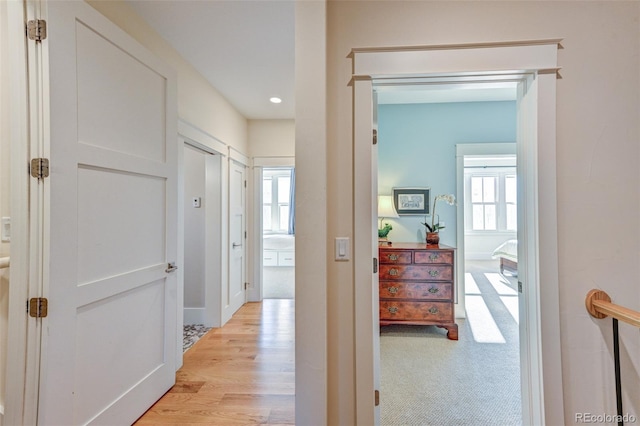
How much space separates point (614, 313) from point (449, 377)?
1.31m

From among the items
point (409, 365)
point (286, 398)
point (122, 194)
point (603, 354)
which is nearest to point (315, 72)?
point (122, 194)

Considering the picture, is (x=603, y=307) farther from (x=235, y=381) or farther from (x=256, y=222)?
(x=256, y=222)

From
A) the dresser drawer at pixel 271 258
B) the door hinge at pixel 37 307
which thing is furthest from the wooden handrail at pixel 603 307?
the dresser drawer at pixel 271 258

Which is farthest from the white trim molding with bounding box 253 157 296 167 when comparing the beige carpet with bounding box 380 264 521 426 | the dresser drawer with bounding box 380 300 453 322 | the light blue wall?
the beige carpet with bounding box 380 264 521 426

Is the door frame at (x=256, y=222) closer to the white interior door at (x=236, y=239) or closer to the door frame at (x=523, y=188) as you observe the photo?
the white interior door at (x=236, y=239)

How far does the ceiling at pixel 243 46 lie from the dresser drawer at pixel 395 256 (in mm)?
1530

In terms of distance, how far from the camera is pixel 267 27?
2.08 metres

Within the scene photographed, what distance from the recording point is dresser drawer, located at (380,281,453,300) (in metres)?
2.84

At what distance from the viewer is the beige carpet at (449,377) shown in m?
1.81

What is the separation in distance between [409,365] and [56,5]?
3.19 m

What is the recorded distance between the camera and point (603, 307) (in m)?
1.32

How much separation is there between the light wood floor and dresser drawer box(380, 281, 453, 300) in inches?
44.0

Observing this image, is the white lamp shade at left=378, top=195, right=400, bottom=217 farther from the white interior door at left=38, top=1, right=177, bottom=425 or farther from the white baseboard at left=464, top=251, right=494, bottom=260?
the white baseboard at left=464, top=251, right=494, bottom=260

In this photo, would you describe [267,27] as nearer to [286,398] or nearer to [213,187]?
[213,187]
